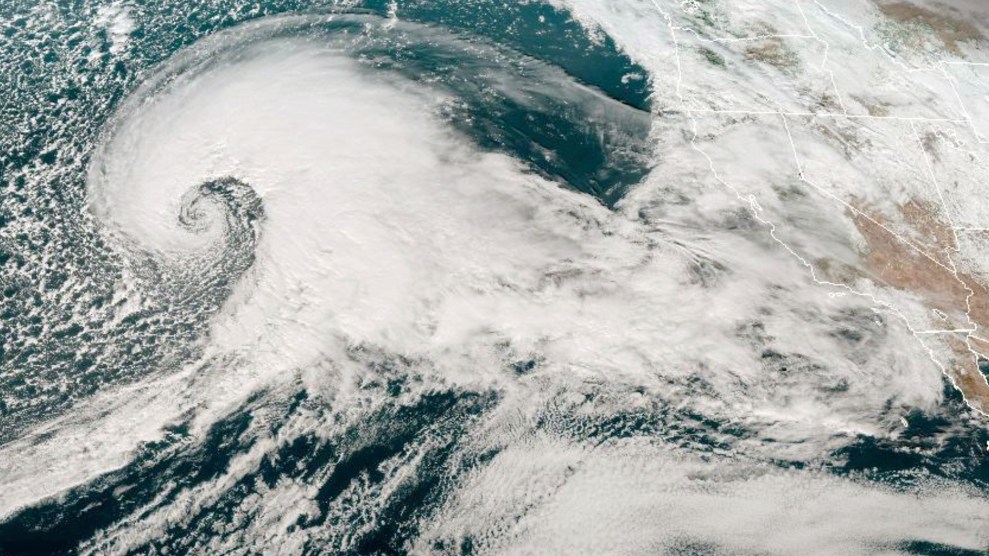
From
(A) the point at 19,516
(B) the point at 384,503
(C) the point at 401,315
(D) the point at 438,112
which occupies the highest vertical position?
(D) the point at 438,112

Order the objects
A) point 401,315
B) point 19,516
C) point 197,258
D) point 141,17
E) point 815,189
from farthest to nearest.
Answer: point 141,17 → point 815,189 → point 197,258 → point 401,315 → point 19,516

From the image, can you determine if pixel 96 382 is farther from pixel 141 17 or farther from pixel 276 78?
pixel 141 17

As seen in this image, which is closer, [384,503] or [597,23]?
[384,503]

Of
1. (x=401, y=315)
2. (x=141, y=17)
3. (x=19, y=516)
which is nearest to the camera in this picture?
(x=19, y=516)

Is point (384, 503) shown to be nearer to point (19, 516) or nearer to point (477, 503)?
point (477, 503)

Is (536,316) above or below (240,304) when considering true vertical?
above

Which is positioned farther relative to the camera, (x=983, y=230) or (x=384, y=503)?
(x=983, y=230)

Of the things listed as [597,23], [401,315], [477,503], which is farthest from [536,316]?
[597,23]

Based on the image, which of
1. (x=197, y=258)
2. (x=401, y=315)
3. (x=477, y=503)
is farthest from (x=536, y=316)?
(x=197, y=258)

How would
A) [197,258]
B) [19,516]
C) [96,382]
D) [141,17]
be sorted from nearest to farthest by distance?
[19,516]
[96,382]
[197,258]
[141,17]
